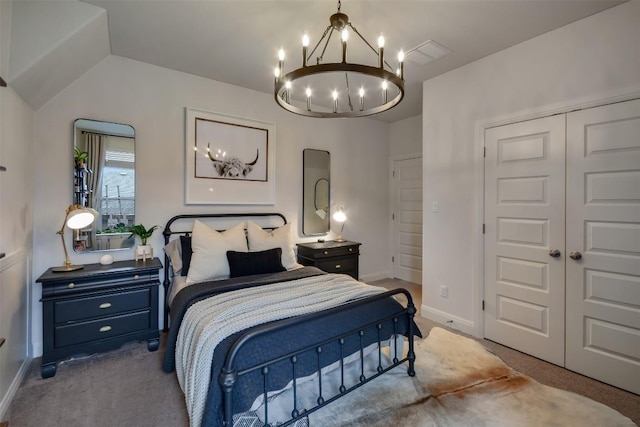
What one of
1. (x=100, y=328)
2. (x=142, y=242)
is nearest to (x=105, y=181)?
(x=142, y=242)

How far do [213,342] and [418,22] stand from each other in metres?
2.73

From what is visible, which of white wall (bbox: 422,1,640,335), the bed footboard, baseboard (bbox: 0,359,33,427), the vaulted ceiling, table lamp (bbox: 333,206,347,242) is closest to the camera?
the bed footboard

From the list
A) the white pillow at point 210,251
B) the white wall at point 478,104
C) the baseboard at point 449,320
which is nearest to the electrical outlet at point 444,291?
the white wall at point 478,104

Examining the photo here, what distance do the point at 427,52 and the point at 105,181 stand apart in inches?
130

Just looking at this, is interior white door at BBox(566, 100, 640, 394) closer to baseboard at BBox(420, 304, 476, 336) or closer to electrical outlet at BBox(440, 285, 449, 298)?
baseboard at BBox(420, 304, 476, 336)

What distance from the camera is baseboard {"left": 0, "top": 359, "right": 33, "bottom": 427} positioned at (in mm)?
1843

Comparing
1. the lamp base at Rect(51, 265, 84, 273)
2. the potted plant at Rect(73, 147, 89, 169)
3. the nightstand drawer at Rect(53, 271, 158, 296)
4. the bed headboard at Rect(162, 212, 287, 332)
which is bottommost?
the nightstand drawer at Rect(53, 271, 158, 296)

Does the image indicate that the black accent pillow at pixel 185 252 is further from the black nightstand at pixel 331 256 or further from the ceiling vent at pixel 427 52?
the ceiling vent at pixel 427 52

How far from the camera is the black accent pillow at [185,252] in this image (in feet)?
9.25

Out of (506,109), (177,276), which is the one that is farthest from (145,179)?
(506,109)

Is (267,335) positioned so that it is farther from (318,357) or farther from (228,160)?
(228,160)

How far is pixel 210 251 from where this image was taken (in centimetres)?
274

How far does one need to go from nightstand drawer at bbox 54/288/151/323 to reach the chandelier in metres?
2.06

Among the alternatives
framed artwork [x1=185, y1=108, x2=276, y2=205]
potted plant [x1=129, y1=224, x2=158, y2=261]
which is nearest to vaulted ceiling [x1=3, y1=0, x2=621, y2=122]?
framed artwork [x1=185, y1=108, x2=276, y2=205]
